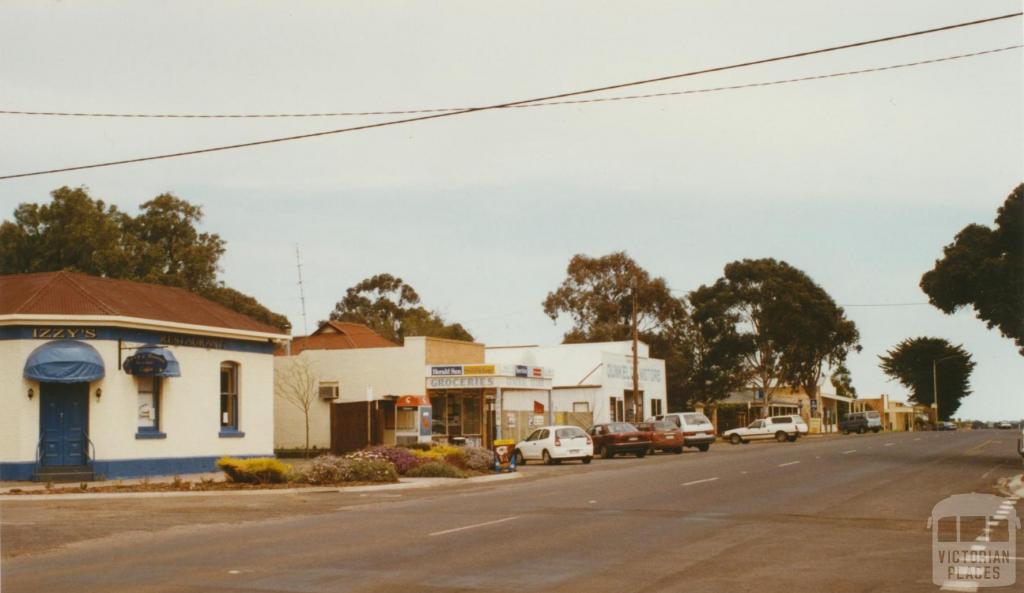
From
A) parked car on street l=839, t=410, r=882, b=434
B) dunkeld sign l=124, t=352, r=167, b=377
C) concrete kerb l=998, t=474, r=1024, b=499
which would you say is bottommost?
parked car on street l=839, t=410, r=882, b=434

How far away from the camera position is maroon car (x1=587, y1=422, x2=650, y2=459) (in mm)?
44281

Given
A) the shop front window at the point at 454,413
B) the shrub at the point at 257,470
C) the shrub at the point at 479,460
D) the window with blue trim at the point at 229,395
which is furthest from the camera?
the shop front window at the point at 454,413

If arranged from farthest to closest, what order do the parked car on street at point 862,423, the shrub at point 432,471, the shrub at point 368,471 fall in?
1. the parked car on street at point 862,423
2. the shrub at point 432,471
3. the shrub at point 368,471

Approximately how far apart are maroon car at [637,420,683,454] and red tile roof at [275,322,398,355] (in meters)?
17.4

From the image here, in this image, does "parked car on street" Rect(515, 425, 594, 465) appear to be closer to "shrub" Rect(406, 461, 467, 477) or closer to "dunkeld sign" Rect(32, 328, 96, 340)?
"shrub" Rect(406, 461, 467, 477)

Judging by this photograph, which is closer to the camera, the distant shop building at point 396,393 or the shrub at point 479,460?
the shrub at point 479,460

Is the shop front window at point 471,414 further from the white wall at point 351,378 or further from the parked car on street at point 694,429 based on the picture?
the parked car on street at point 694,429

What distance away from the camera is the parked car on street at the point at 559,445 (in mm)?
39844

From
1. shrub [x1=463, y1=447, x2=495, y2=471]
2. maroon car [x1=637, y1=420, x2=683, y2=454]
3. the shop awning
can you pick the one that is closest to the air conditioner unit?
maroon car [x1=637, y1=420, x2=683, y2=454]

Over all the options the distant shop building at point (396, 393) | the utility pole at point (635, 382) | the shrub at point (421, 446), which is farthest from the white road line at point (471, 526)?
the utility pole at point (635, 382)

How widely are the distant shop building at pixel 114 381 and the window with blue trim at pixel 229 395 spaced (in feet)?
0.10

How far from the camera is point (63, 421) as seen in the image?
2806cm

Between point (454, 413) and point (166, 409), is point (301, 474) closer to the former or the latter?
point (166, 409)

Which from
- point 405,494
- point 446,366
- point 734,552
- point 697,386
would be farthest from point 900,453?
point 697,386
